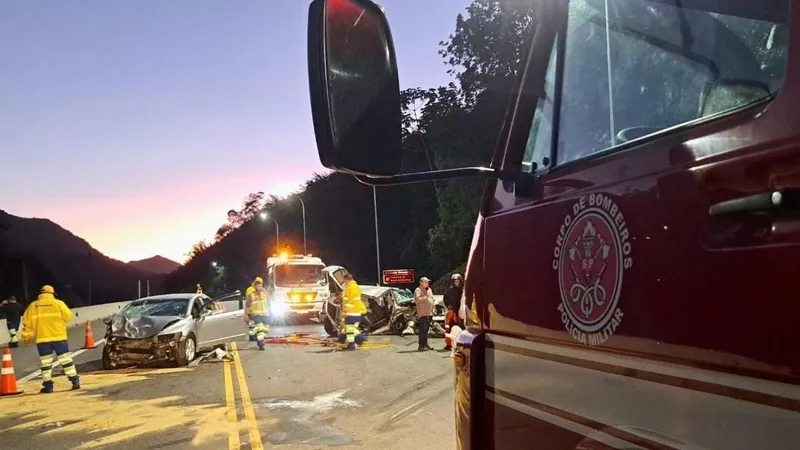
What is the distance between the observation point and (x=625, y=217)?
149 cm

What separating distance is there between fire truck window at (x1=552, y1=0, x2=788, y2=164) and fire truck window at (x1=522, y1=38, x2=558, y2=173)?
21 mm

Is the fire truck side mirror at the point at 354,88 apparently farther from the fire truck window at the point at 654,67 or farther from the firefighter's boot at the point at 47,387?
the firefighter's boot at the point at 47,387

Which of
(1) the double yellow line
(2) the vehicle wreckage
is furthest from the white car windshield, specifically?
(1) the double yellow line

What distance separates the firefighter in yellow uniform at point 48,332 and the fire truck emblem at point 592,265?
10.9 m

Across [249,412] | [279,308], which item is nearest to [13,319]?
[279,308]

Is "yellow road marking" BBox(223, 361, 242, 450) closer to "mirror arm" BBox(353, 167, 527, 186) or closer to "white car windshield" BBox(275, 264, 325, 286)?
"mirror arm" BBox(353, 167, 527, 186)

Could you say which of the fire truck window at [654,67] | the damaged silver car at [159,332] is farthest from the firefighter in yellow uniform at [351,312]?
the fire truck window at [654,67]

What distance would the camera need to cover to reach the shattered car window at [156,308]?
46.4 ft

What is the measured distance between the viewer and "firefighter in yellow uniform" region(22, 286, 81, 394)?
10.8 m

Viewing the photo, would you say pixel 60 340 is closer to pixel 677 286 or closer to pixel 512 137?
pixel 512 137

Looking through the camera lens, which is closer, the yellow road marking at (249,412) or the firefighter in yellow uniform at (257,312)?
the yellow road marking at (249,412)

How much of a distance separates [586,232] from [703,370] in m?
0.45

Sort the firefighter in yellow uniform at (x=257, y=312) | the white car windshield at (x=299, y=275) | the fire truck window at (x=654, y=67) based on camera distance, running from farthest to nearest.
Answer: the white car windshield at (x=299, y=275), the firefighter in yellow uniform at (x=257, y=312), the fire truck window at (x=654, y=67)

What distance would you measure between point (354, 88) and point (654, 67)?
75cm
